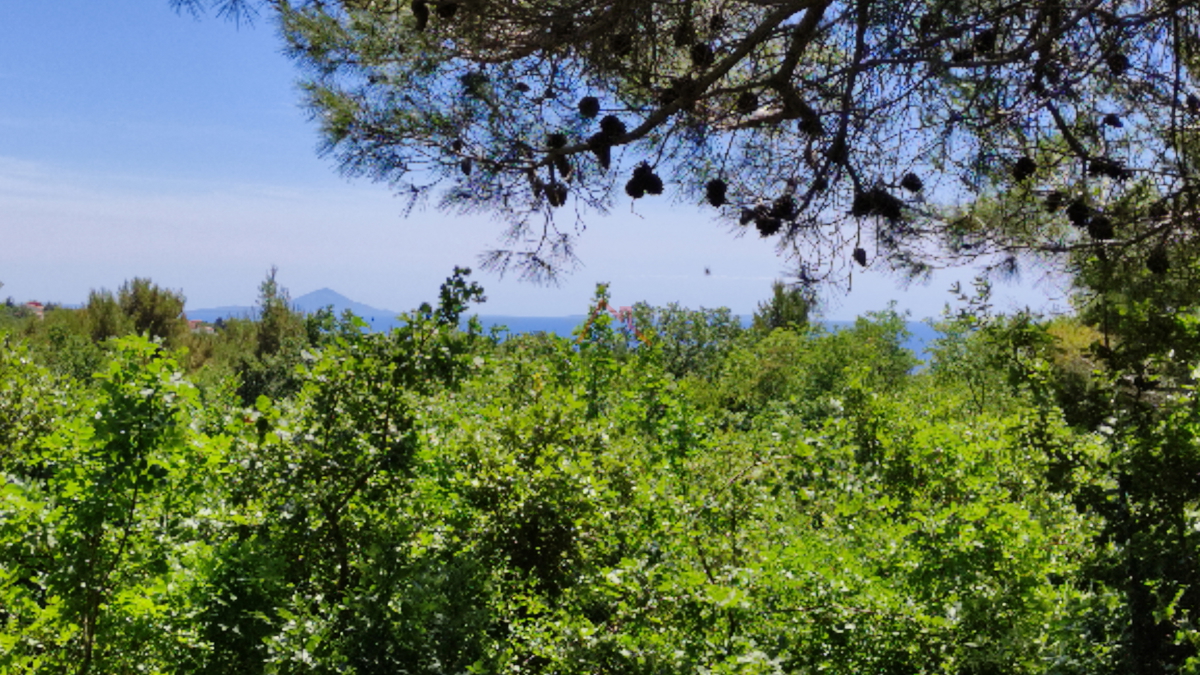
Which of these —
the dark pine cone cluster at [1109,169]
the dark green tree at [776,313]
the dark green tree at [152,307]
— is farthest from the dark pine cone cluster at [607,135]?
the dark green tree at [152,307]

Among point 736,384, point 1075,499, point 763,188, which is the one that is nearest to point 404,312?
point 763,188

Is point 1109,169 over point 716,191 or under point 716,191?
over

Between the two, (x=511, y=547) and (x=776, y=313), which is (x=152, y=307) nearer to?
(x=776, y=313)

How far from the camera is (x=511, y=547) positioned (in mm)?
3477

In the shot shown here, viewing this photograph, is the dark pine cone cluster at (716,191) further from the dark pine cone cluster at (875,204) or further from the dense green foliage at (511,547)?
the dense green foliage at (511,547)

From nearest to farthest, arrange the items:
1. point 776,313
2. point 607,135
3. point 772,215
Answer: point 607,135 → point 772,215 → point 776,313

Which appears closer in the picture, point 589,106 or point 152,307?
point 589,106

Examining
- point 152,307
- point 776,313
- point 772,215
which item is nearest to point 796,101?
point 772,215

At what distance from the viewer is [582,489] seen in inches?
133

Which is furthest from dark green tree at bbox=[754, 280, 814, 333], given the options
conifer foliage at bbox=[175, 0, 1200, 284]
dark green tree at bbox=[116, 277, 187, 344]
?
dark green tree at bbox=[116, 277, 187, 344]

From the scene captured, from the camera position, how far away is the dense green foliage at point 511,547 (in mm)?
2625

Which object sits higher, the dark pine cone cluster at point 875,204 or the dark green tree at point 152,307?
the dark green tree at point 152,307

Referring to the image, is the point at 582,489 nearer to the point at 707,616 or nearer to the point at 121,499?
the point at 707,616

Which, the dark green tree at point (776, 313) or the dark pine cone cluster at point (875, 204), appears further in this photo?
the dark green tree at point (776, 313)
